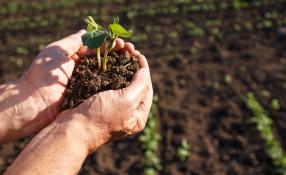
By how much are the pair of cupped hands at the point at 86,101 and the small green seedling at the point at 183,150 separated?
1.47m

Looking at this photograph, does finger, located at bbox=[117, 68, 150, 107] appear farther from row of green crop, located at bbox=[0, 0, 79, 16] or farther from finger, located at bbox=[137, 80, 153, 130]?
row of green crop, located at bbox=[0, 0, 79, 16]

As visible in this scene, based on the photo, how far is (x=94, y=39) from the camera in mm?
2258

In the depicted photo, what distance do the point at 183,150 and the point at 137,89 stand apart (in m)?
1.80

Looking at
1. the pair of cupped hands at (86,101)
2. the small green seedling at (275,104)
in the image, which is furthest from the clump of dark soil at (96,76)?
the small green seedling at (275,104)

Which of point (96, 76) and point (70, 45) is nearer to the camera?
point (96, 76)

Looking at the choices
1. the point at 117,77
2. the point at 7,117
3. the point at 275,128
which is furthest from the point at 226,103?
the point at 7,117

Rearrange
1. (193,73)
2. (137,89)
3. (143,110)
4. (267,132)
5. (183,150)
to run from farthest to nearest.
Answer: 1. (193,73)
2. (267,132)
3. (183,150)
4. (143,110)
5. (137,89)

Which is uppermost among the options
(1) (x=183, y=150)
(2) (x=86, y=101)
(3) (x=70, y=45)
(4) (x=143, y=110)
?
(3) (x=70, y=45)

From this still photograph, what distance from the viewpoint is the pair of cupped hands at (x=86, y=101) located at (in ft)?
7.30

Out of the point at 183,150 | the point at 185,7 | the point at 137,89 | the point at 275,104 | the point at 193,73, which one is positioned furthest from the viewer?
the point at 185,7

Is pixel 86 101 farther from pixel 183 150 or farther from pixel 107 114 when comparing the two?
pixel 183 150

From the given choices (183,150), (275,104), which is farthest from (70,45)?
(275,104)

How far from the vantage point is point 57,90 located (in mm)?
2547

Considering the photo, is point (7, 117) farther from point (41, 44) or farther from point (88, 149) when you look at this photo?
point (41, 44)
